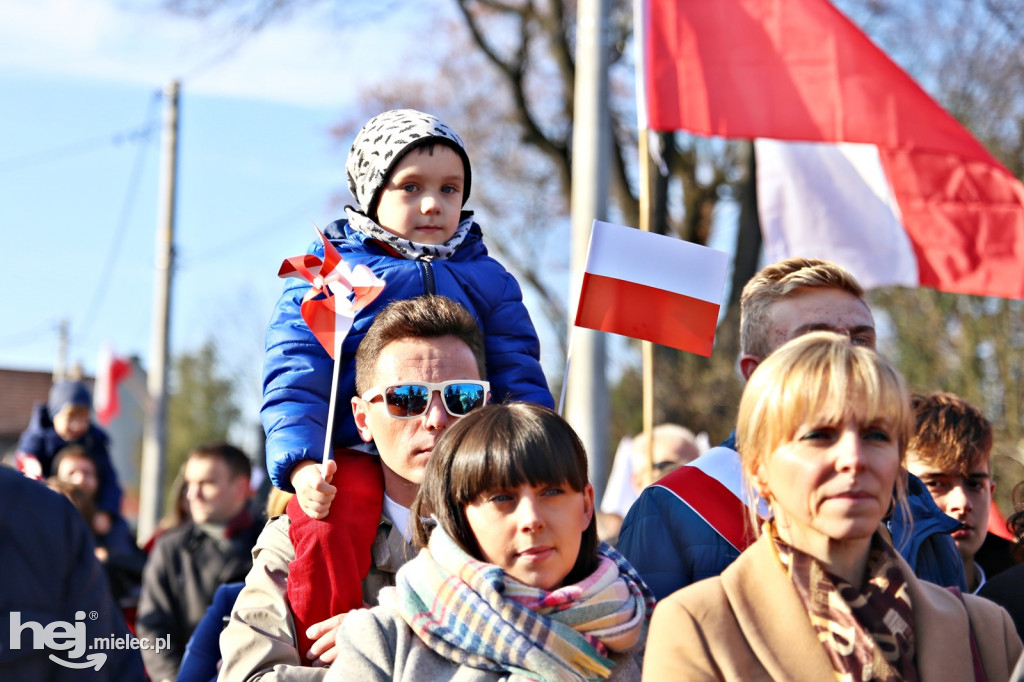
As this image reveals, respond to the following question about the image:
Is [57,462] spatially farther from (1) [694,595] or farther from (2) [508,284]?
(1) [694,595]

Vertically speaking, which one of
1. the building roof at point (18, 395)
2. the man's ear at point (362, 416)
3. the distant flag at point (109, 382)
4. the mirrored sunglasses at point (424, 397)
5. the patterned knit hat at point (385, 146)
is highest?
the patterned knit hat at point (385, 146)

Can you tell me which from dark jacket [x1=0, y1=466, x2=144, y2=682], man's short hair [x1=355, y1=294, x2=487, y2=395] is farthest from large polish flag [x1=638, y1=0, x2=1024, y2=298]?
dark jacket [x1=0, y1=466, x2=144, y2=682]

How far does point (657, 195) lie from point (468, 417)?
45.5 feet

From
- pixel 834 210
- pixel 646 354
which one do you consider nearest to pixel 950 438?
pixel 646 354

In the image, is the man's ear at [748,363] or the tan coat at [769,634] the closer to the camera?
the tan coat at [769,634]

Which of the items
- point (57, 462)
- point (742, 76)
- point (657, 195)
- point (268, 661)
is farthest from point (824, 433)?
point (657, 195)

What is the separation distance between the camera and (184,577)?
6.80 meters

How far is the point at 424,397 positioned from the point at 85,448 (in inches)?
228

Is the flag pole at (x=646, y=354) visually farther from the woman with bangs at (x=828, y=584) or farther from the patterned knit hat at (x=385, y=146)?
the woman with bangs at (x=828, y=584)

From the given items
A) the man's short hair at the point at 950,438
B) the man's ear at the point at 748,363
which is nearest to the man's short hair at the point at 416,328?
the man's ear at the point at 748,363

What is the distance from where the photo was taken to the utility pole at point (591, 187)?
23.7ft

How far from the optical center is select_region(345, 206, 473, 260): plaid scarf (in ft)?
12.4

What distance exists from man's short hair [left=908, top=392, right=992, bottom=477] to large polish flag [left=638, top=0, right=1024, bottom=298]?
9.85ft

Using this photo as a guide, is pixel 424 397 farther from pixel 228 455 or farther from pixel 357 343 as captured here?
pixel 228 455
